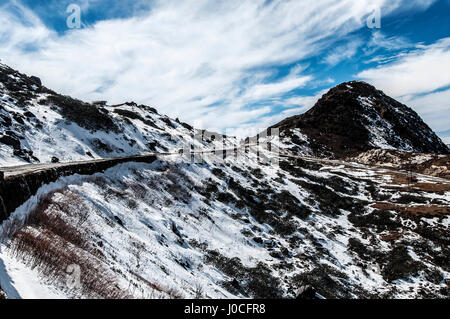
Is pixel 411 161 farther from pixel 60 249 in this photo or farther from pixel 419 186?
pixel 60 249

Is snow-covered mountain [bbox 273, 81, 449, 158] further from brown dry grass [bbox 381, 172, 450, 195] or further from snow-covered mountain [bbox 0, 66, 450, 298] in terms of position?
brown dry grass [bbox 381, 172, 450, 195]

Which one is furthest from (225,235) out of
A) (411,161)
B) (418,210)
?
(411,161)

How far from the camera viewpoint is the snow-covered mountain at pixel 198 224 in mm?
11117

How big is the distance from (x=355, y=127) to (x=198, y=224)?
104710mm

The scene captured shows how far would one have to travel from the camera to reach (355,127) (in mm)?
112500

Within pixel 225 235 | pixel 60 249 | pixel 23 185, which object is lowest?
pixel 225 235

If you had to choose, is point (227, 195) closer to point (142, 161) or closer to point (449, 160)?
point (142, 161)

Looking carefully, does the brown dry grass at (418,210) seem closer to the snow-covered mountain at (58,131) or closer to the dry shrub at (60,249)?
the dry shrub at (60,249)

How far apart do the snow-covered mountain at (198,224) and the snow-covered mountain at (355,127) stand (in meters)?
39.2

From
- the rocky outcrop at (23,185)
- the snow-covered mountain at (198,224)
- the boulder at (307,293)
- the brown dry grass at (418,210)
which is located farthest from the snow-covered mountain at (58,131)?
the brown dry grass at (418,210)

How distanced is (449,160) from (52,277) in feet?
293

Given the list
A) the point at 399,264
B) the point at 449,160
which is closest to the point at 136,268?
the point at 399,264

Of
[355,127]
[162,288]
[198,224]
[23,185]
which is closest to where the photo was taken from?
[162,288]
